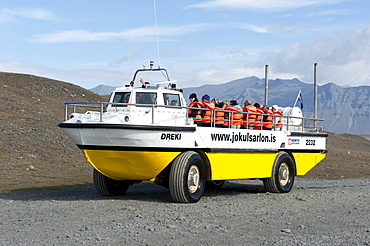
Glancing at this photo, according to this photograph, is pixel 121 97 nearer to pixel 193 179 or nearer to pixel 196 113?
pixel 196 113

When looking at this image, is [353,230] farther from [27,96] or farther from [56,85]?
[56,85]

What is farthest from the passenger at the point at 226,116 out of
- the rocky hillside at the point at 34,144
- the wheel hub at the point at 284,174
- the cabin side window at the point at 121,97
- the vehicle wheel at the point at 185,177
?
the rocky hillside at the point at 34,144

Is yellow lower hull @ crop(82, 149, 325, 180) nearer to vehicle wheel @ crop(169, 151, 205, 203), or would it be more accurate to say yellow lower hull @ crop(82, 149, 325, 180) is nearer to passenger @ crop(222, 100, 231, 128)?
vehicle wheel @ crop(169, 151, 205, 203)

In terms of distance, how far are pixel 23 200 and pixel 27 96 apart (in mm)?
23214

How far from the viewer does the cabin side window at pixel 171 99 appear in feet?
34.5

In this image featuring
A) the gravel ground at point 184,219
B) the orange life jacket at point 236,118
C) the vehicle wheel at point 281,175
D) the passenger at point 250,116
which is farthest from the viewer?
the vehicle wheel at point 281,175

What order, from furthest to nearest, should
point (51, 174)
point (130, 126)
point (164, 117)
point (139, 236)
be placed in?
1. point (51, 174)
2. point (164, 117)
3. point (130, 126)
4. point (139, 236)

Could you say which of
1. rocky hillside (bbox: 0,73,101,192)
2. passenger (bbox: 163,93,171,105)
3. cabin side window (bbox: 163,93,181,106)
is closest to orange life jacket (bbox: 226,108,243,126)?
cabin side window (bbox: 163,93,181,106)

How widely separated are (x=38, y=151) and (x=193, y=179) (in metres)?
11.0

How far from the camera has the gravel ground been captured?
6.35 metres

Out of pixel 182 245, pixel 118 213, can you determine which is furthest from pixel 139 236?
pixel 118 213

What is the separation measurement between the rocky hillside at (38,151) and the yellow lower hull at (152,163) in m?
4.06

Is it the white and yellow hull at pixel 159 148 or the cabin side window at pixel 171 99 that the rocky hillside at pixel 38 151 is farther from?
the cabin side window at pixel 171 99

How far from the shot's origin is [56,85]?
40.7 metres
